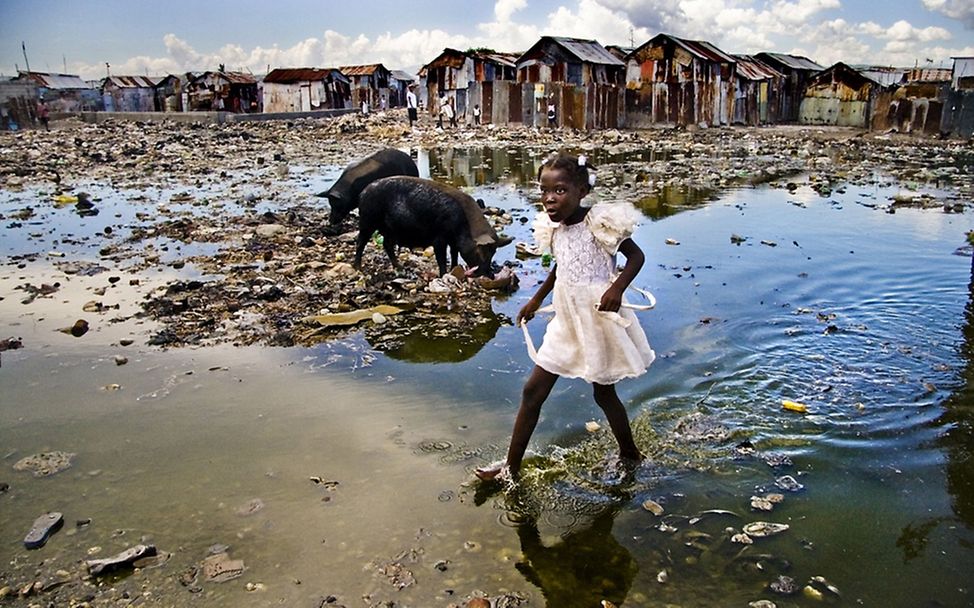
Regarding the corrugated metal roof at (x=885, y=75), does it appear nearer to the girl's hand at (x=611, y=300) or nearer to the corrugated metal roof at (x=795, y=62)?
the corrugated metal roof at (x=795, y=62)

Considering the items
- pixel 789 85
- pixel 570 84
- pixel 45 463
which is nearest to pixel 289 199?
pixel 45 463

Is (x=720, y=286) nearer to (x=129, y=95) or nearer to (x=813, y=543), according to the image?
(x=813, y=543)

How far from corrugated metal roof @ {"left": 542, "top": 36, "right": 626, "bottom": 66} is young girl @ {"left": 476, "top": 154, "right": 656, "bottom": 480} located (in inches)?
1184

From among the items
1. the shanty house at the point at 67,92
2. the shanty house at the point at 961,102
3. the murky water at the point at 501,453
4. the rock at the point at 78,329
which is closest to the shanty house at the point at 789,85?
the shanty house at the point at 961,102

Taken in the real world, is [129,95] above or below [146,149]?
above

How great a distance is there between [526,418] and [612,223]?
99 centimetres

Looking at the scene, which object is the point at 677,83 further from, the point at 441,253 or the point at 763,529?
the point at 763,529

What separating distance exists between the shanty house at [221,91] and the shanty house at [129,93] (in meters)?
5.12

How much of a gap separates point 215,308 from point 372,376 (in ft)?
6.95

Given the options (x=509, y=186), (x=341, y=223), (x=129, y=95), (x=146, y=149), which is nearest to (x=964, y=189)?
(x=509, y=186)

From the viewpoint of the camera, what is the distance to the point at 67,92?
44.6m

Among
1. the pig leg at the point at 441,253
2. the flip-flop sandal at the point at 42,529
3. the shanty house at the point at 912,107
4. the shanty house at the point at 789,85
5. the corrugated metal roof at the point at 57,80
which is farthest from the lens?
the corrugated metal roof at the point at 57,80

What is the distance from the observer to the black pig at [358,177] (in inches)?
360

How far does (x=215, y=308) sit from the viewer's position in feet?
19.0
